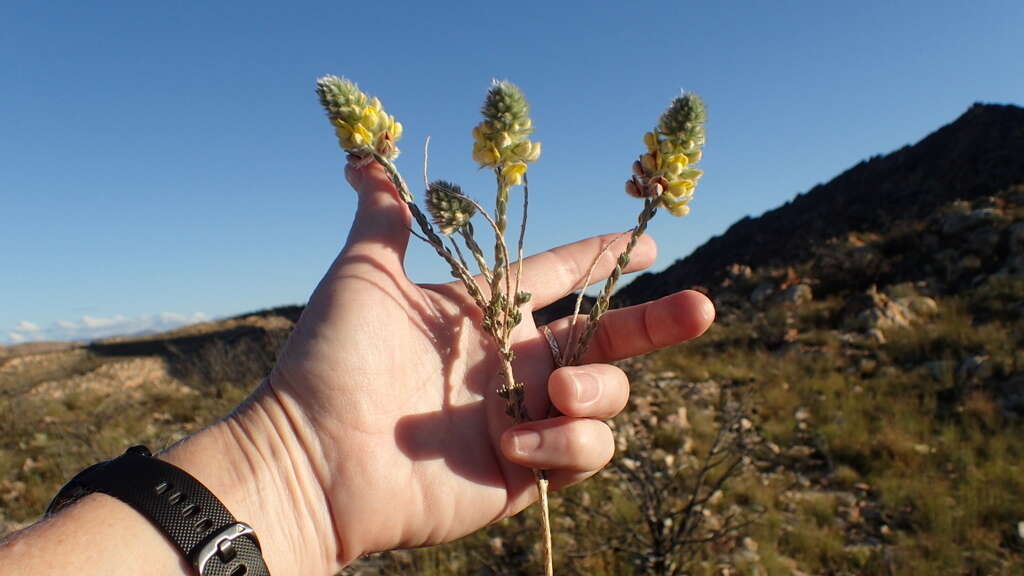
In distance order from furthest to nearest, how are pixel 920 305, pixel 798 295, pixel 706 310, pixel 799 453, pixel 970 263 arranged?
pixel 798 295, pixel 970 263, pixel 920 305, pixel 799 453, pixel 706 310

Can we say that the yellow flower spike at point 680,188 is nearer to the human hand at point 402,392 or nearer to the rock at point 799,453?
the human hand at point 402,392

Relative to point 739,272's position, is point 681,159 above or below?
above

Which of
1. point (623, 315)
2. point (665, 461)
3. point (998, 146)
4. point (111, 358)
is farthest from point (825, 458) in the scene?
point (111, 358)

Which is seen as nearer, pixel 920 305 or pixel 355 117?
pixel 355 117

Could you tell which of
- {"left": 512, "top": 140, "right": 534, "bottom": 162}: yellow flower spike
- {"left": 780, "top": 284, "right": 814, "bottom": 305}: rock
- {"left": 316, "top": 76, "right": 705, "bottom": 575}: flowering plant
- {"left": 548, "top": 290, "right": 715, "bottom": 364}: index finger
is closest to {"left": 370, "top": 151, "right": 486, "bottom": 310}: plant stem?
{"left": 316, "top": 76, "right": 705, "bottom": 575}: flowering plant

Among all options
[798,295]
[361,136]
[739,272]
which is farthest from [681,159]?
[739,272]

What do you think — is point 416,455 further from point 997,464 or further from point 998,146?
point 998,146

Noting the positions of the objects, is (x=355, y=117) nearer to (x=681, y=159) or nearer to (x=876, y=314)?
(x=681, y=159)
